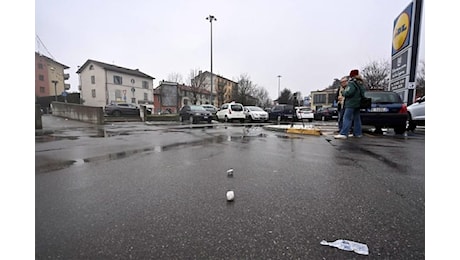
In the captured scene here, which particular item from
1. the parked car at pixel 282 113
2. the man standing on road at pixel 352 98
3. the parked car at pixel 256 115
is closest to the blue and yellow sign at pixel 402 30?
the man standing on road at pixel 352 98

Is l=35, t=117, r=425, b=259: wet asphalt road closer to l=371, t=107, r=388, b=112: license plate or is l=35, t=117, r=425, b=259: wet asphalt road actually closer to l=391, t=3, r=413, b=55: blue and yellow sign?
l=371, t=107, r=388, b=112: license plate

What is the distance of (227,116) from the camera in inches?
751

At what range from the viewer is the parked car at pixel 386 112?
23.7 ft

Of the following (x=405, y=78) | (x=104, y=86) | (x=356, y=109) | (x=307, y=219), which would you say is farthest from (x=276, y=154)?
(x=104, y=86)

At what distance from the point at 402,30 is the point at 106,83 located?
47325 mm

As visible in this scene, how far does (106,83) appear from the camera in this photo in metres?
44.1

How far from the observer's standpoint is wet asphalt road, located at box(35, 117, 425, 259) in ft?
4.75

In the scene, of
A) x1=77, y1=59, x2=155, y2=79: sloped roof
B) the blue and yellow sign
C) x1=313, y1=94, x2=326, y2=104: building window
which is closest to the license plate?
the blue and yellow sign

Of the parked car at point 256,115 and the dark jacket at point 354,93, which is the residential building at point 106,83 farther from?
the dark jacket at point 354,93

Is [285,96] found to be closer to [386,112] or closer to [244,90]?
[244,90]

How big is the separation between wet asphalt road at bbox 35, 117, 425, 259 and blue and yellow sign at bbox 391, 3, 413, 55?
12.0 metres
